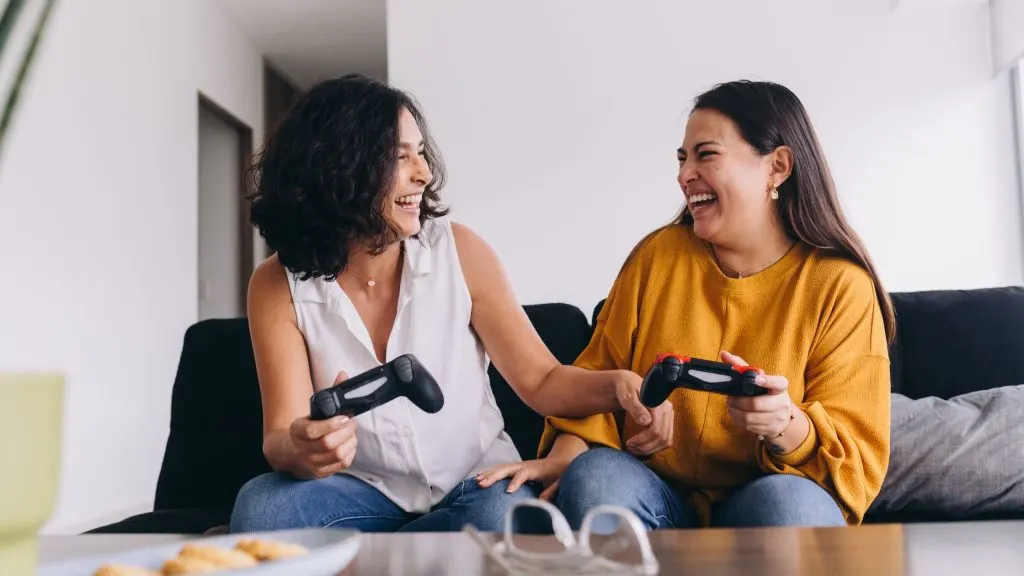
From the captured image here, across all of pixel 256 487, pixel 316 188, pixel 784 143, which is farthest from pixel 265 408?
pixel 784 143

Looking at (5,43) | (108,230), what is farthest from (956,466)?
(108,230)

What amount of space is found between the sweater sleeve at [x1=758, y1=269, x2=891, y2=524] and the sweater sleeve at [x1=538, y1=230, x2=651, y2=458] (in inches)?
10.6

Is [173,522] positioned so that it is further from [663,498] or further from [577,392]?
[663,498]

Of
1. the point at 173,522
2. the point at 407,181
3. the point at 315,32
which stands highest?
the point at 315,32

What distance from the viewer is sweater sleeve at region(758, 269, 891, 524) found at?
1337 mm

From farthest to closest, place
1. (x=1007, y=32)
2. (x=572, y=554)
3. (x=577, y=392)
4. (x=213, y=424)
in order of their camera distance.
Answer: (x=1007, y=32) < (x=213, y=424) < (x=577, y=392) < (x=572, y=554)

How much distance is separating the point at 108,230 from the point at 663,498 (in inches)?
141

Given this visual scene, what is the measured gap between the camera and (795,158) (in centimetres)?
162

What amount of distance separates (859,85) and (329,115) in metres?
2.78

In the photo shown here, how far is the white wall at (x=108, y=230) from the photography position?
12.2 ft

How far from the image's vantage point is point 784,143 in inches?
63.9

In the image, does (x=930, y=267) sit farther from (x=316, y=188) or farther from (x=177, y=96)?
(x=177, y=96)

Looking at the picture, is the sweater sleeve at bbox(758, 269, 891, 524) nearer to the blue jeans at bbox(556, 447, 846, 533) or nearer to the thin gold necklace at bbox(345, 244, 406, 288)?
the blue jeans at bbox(556, 447, 846, 533)

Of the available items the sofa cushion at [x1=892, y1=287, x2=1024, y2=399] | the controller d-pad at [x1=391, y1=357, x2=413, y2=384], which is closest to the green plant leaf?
the controller d-pad at [x1=391, y1=357, x2=413, y2=384]
